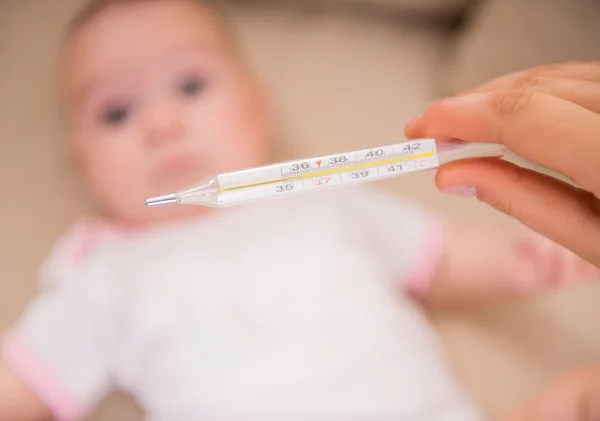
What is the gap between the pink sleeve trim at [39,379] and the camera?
87cm

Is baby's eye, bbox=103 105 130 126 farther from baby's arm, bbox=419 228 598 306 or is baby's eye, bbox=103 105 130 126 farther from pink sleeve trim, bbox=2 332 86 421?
baby's arm, bbox=419 228 598 306

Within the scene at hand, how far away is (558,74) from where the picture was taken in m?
0.62

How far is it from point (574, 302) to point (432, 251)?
0.24m

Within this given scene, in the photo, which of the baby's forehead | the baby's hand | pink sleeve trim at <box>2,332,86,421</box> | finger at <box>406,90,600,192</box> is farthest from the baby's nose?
the baby's hand

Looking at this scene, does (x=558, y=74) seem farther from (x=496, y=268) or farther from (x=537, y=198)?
(x=496, y=268)

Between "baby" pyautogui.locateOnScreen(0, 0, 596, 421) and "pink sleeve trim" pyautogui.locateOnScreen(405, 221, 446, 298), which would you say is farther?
"pink sleeve trim" pyautogui.locateOnScreen(405, 221, 446, 298)

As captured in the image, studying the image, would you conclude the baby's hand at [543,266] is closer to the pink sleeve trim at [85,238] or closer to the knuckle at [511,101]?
the knuckle at [511,101]

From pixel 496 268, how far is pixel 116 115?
70 centimetres

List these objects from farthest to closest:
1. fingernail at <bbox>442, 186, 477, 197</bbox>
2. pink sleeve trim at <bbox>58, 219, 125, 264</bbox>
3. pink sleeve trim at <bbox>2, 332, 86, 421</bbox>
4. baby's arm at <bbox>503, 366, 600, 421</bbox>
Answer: pink sleeve trim at <bbox>58, 219, 125, 264</bbox>
pink sleeve trim at <bbox>2, 332, 86, 421</bbox>
baby's arm at <bbox>503, 366, 600, 421</bbox>
fingernail at <bbox>442, 186, 477, 197</bbox>

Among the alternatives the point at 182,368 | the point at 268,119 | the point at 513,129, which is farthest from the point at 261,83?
the point at 513,129

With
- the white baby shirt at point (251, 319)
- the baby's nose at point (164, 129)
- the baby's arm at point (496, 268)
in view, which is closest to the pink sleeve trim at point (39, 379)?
the white baby shirt at point (251, 319)

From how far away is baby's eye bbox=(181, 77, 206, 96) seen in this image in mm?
1007

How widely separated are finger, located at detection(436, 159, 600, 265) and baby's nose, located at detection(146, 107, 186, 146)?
481 mm

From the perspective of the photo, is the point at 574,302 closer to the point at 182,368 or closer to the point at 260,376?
the point at 260,376
